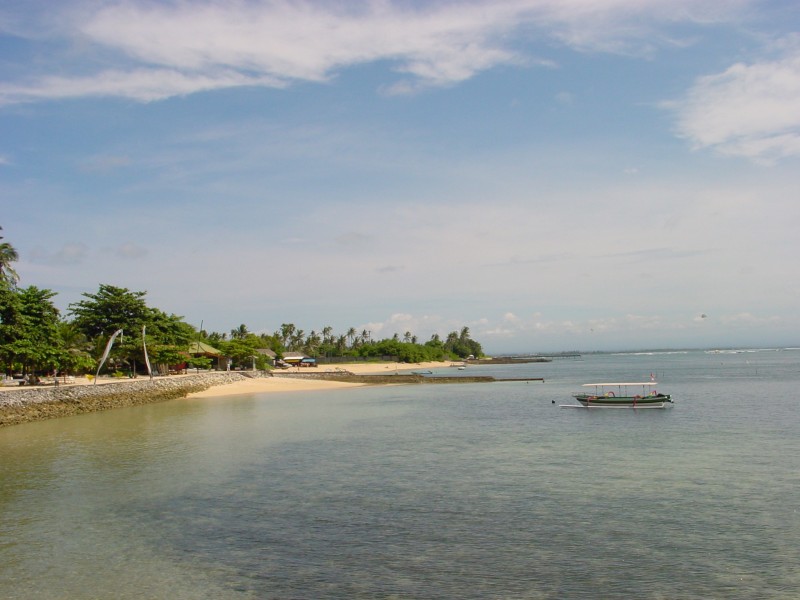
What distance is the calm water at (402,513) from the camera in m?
13.9

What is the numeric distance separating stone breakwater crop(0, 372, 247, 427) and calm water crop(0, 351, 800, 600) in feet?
17.7

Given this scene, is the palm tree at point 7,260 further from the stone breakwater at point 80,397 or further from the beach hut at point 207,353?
the beach hut at point 207,353

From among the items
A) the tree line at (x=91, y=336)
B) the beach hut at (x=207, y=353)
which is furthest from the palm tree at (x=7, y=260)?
the beach hut at (x=207, y=353)

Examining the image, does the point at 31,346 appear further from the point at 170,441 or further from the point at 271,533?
the point at 271,533

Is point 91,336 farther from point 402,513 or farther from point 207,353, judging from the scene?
point 402,513

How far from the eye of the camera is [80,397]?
1992 inches

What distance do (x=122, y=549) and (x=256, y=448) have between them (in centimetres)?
1590

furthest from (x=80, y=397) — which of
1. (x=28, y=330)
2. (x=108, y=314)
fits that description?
(x=108, y=314)

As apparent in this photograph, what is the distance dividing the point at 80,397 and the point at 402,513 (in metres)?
40.7

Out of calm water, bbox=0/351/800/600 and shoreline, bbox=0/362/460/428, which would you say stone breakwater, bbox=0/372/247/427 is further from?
calm water, bbox=0/351/800/600

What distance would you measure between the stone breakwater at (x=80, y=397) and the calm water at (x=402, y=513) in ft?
17.7

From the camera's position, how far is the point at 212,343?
112250 mm

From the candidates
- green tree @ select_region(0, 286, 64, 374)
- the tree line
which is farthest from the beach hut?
green tree @ select_region(0, 286, 64, 374)

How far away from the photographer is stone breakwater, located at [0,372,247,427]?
143ft
